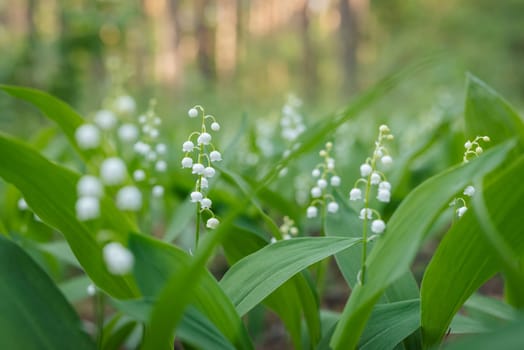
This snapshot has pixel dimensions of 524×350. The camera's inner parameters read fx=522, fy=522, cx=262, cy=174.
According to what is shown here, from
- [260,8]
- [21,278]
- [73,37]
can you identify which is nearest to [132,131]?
[21,278]

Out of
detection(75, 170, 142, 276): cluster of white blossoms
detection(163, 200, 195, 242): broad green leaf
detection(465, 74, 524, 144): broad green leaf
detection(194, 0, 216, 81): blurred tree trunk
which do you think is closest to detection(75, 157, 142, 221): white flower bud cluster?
detection(75, 170, 142, 276): cluster of white blossoms

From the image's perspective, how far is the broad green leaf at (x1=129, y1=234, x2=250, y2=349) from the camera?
93 centimetres

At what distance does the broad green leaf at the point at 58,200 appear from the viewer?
42.1 inches

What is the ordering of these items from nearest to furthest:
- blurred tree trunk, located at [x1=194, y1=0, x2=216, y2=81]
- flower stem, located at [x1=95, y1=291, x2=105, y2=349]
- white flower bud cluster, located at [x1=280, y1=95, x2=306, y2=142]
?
flower stem, located at [x1=95, y1=291, x2=105, y2=349]
white flower bud cluster, located at [x1=280, y1=95, x2=306, y2=142]
blurred tree trunk, located at [x1=194, y1=0, x2=216, y2=81]

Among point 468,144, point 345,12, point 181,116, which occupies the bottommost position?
A: point 181,116

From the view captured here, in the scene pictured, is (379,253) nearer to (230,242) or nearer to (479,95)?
(230,242)

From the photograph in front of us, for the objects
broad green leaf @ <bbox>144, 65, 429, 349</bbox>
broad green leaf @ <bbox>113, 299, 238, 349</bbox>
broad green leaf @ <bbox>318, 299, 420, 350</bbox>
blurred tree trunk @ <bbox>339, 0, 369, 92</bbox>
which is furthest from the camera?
blurred tree trunk @ <bbox>339, 0, 369, 92</bbox>

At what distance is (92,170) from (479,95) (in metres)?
1.18

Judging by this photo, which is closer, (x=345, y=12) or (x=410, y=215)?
(x=410, y=215)

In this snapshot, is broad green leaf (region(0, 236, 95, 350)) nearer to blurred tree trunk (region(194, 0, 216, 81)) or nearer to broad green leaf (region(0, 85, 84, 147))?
broad green leaf (region(0, 85, 84, 147))

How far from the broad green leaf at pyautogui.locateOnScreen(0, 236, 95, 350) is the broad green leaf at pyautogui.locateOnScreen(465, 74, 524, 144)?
3.84 feet

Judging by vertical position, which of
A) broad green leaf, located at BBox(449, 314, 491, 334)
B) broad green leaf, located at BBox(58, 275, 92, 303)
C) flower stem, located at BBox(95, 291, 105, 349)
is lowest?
broad green leaf, located at BBox(58, 275, 92, 303)

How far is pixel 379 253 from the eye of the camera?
102cm

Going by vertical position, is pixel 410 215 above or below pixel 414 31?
below
